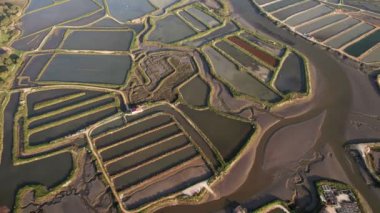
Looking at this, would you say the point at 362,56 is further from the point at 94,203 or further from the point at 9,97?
the point at 9,97

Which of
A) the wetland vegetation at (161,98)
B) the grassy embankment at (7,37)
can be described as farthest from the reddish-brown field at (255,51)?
the grassy embankment at (7,37)

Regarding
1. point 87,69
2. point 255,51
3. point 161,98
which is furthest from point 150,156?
point 255,51

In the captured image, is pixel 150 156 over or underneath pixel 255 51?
underneath

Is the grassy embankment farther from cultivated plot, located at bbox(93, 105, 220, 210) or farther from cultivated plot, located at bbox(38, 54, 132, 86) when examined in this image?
cultivated plot, located at bbox(93, 105, 220, 210)

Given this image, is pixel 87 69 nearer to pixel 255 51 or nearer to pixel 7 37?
pixel 7 37

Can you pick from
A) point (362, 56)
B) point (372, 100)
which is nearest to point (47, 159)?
point (372, 100)

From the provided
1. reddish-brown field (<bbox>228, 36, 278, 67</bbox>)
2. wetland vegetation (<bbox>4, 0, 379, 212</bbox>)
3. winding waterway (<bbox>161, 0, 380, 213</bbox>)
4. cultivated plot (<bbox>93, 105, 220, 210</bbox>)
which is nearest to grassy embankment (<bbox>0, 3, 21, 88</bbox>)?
wetland vegetation (<bbox>4, 0, 379, 212</bbox>)
